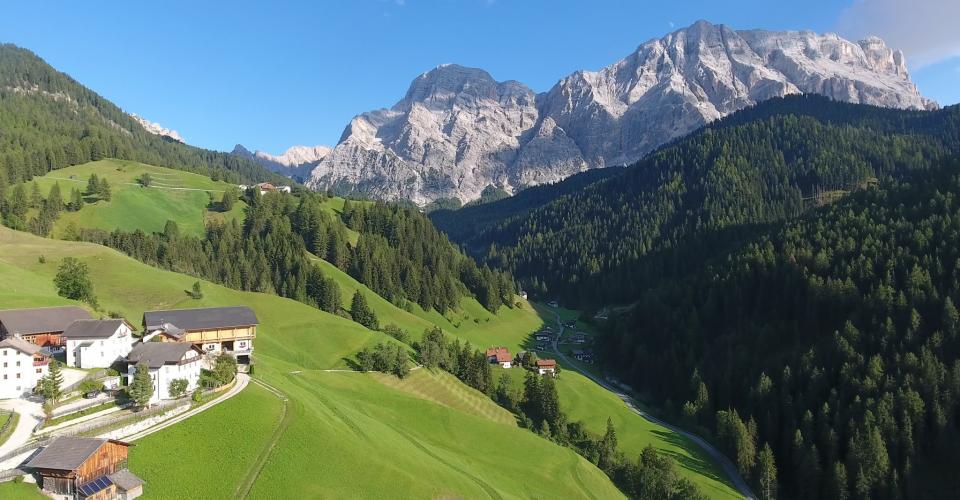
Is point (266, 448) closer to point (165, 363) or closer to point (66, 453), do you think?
point (66, 453)

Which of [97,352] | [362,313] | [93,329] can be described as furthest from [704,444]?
[93,329]

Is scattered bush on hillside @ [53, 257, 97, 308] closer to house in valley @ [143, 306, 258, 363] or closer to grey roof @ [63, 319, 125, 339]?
house in valley @ [143, 306, 258, 363]

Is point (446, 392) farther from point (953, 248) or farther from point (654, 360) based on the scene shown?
point (953, 248)

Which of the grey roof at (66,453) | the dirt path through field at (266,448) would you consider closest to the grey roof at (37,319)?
the dirt path through field at (266,448)

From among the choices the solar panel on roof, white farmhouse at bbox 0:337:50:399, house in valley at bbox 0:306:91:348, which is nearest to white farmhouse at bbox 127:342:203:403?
white farmhouse at bbox 0:337:50:399

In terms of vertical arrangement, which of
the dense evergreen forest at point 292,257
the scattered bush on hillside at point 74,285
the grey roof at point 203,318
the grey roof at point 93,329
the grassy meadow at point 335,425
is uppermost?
the dense evergreen forest at point 292,257

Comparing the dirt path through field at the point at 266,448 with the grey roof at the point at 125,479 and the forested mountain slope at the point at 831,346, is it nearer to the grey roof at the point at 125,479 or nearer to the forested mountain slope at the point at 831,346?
Result: the grey roof at the point at 125,479
